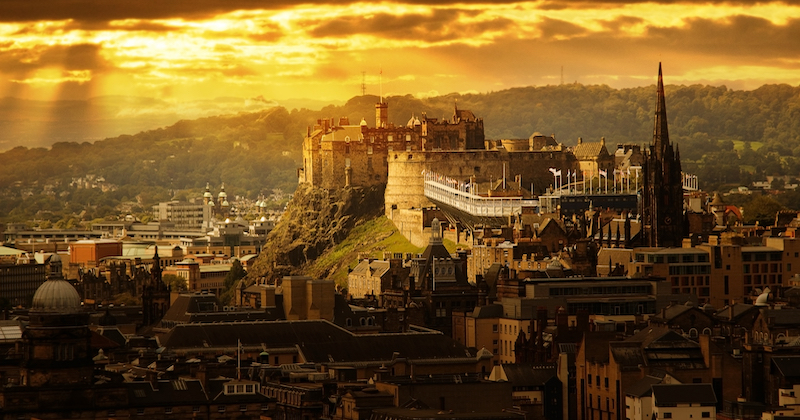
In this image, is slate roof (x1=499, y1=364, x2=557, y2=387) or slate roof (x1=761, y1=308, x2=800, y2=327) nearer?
slate roof (x1=499, y1=364, x2=557, y2=387)

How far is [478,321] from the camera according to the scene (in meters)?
139

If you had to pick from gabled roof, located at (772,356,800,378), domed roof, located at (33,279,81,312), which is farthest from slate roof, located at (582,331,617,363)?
domed roof, located at (33,279,81,312)

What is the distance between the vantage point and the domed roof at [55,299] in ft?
320

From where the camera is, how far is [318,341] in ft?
413

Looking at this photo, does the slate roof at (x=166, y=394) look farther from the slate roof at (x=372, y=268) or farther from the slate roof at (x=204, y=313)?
the slate roof at (x=372, y=268)

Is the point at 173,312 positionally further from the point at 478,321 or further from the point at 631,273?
the point at 631,273

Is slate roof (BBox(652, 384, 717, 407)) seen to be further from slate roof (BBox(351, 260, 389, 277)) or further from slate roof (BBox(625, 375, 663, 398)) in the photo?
slate roof (BBox(351, 260, 389, 277))

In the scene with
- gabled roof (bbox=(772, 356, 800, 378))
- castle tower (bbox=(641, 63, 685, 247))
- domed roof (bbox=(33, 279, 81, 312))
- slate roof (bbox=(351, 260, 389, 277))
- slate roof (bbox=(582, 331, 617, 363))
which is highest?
castle tower (bbox=(641, 63, 685, 247))

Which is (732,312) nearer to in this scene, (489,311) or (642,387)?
(489,311)

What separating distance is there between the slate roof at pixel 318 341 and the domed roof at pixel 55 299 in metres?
24.7

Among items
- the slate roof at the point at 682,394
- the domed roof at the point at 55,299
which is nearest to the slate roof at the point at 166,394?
the domed roof at the point at 55,299

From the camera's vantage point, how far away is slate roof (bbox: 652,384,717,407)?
10294cm

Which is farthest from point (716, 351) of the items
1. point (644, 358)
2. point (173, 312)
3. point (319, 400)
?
point (173, 312)

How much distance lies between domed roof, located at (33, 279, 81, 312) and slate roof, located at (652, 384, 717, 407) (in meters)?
27.4
